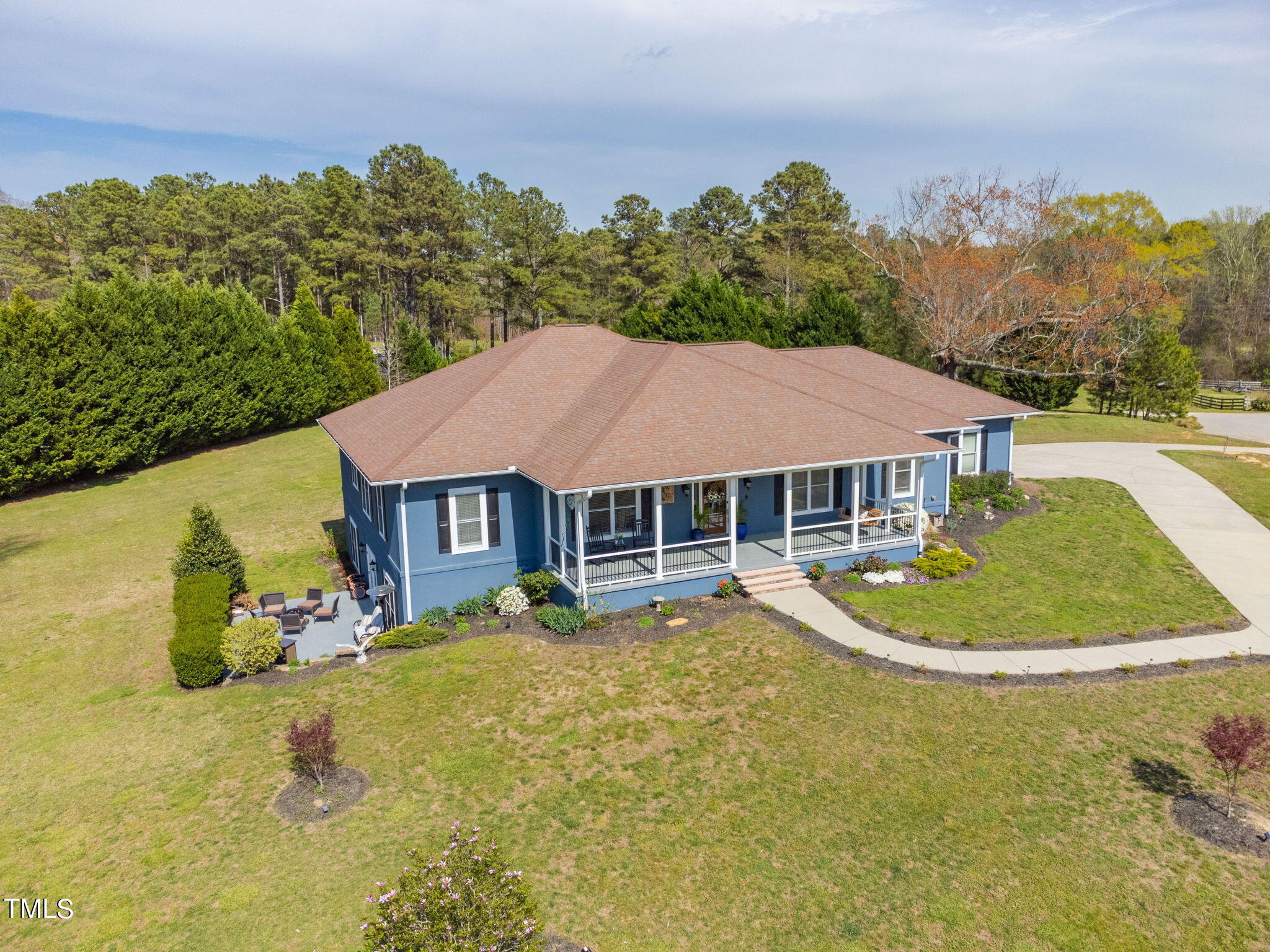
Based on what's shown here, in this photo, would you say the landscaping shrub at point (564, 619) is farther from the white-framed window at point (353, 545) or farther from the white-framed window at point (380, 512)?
the white-framed window at point (353, 545)

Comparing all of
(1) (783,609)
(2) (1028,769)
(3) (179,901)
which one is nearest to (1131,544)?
(1) (783,609)

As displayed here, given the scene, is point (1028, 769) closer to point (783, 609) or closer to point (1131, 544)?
point (783, 609)

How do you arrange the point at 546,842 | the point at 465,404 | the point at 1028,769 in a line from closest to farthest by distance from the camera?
1. the point at 546,842
2. the point at 1028,769
3. the point at 465,404

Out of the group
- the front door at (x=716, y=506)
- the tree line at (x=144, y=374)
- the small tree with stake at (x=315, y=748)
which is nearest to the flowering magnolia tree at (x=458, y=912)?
the small tree with stake at (x=315, y=748)

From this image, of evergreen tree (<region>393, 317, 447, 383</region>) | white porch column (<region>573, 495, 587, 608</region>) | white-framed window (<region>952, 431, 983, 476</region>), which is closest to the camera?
white porch column (<region>573, 495, 587, 608</region>)

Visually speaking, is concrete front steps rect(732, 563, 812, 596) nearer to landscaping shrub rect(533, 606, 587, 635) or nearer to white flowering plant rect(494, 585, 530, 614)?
landscaping shrub rect(533, 606, 587, 635)

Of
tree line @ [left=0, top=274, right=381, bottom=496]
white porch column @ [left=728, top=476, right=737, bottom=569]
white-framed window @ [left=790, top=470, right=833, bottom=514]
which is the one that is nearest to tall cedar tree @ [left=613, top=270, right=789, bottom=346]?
tree line @ [left=0, top=274, right=381, bottom=496]
